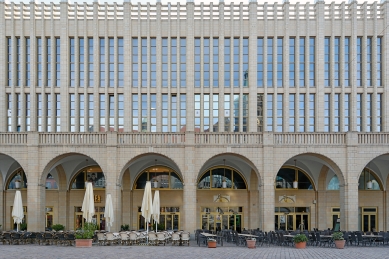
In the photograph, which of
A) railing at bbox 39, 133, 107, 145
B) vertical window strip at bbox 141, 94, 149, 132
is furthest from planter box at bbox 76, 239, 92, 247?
vertical window strip at bbox 141, 94, 149, 132

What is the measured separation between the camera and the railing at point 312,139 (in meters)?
31.0

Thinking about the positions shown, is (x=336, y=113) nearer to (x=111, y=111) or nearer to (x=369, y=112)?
(x=369, y=112)

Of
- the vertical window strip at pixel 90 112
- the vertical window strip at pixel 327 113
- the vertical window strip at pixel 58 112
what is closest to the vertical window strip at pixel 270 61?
the vertical window strip at pixel 327 113

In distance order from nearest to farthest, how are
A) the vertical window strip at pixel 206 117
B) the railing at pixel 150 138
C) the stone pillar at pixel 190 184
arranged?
the stone pillar at pixel 190 184 < the railing at pixel 150 138 < the vertical window strip at pixel 206 117

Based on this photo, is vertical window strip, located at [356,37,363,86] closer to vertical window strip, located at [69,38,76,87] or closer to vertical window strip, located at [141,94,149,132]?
vertical window strip, located at [141,94,149,132]

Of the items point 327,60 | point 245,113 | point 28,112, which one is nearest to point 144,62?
point 245,113

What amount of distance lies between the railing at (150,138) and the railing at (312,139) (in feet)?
21.7

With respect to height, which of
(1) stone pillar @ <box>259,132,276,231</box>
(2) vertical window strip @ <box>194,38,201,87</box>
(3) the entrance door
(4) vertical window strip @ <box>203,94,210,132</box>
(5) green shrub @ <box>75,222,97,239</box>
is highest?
(2) vertical window strip @ <box>194,38,201,87</box>

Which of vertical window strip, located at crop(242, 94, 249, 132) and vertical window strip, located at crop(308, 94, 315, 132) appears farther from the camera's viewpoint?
vertical window strip, located at crop(242, 94, 249, 132)

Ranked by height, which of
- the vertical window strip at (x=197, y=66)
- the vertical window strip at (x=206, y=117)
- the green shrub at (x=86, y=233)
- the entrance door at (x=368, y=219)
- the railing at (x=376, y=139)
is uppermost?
the vertical window strip at (x=197, y=66)

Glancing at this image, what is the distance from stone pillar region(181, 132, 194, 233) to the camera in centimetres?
3072

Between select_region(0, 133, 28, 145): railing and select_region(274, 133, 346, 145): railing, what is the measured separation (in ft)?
55.6

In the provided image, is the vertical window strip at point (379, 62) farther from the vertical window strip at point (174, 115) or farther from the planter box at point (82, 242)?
the planter box at point (82, 242)

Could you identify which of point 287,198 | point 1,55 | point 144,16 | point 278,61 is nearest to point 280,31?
point 278,61
